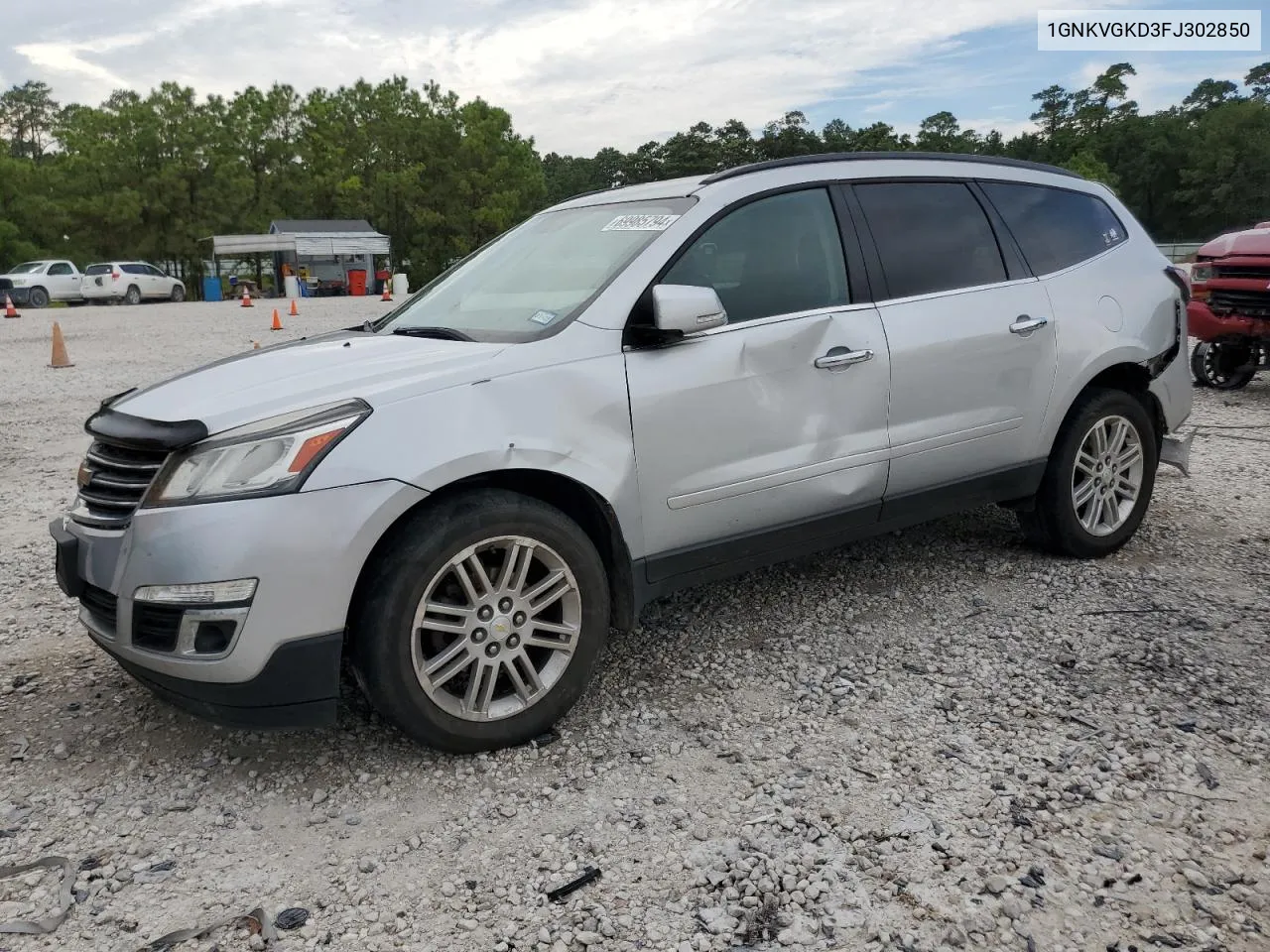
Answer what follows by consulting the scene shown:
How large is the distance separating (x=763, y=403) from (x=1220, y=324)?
300 inches

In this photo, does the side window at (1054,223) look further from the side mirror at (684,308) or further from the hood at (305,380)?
the hood at (305,380)

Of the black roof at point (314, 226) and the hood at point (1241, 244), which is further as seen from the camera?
the black roof at point (314, 226)

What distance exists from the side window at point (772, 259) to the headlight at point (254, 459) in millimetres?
1302

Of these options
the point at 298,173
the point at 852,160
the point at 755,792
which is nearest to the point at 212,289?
the point at 298,173

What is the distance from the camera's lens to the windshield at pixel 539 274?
3451mm

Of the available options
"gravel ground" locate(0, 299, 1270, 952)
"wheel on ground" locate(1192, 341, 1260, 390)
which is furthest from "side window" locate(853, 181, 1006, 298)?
"wheel on ground" locate(1192, 341, 1260, 390)

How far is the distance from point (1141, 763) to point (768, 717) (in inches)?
43.8

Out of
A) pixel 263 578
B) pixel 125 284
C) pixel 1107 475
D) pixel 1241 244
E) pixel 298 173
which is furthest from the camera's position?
pixel 298 173

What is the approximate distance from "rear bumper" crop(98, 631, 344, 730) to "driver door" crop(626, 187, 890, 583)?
109cm

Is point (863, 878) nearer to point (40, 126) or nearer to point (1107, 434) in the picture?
point (1107, 434)

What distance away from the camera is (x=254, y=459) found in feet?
9.04

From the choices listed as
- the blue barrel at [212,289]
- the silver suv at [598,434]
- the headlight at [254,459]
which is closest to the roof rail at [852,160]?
the silver suv at [598,434]

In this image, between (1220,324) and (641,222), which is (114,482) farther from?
(1220,324)

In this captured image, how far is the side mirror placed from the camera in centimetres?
318
